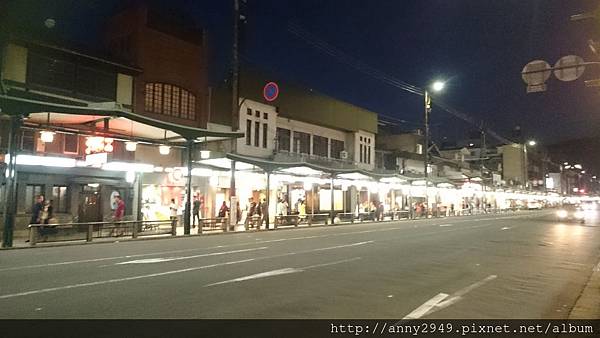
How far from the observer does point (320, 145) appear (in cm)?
4538

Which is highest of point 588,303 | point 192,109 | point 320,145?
point 192,109

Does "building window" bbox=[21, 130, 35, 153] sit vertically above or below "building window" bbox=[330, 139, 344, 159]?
below

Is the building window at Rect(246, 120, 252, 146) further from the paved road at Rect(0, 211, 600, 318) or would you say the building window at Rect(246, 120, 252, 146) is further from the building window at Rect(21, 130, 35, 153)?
the paved road at Rect(0, 211, 600, 318)

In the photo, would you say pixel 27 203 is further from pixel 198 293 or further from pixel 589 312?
pixel 589 312

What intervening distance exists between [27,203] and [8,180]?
6225 millimetres

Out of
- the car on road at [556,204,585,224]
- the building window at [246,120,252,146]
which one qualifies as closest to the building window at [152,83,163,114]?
the building window at [246,120,252,146]

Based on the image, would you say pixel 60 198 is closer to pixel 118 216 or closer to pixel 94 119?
pixel 118 216

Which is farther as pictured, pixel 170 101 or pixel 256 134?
pixel 256 134

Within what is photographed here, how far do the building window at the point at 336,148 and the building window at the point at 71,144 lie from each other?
86.3ft

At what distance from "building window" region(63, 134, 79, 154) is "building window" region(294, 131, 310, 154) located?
20.1m

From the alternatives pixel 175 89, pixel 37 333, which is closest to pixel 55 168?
pixel 175 89

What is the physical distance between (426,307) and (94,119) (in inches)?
782

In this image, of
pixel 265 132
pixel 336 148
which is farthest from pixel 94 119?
pixel 336 148

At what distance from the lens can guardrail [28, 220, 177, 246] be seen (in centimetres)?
1936
